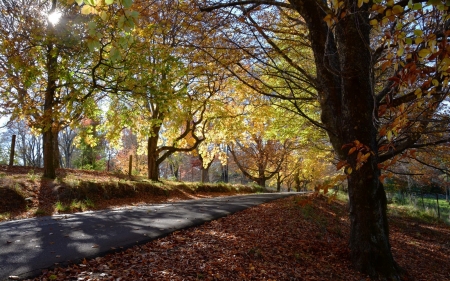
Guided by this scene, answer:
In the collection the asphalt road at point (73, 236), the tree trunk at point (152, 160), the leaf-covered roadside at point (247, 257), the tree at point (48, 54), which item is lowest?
→ the leaf-covered roadside at point (247, 257)

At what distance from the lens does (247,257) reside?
5180mm

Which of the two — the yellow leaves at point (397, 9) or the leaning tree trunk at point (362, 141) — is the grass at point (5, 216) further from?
the yellow leaves at point (397, 9)

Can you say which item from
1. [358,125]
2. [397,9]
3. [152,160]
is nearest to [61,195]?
[152,160]

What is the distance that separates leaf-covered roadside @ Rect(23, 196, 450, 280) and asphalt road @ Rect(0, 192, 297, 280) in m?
0.25

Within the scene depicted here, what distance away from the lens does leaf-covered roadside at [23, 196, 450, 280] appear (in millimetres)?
4062

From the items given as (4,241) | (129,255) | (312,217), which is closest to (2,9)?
(4,241)

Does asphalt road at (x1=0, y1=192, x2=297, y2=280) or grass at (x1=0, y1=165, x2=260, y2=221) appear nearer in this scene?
asphalt road at (x1=0, y1=192, x2=297, y2=280)

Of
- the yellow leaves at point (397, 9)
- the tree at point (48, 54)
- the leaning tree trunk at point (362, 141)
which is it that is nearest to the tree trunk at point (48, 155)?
the tree at point (48, 54)

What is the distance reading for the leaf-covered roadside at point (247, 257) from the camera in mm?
4062

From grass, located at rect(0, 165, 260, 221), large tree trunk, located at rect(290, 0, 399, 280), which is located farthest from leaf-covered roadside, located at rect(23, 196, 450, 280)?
grass, located at rect(0, 165, 260, 221)

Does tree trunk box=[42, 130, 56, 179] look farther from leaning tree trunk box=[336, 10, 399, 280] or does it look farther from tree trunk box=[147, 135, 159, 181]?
leaning tree trunk box=[336, 10, 399, 280]

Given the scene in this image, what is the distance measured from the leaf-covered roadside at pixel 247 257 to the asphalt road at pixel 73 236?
251mm

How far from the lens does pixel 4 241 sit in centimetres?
473

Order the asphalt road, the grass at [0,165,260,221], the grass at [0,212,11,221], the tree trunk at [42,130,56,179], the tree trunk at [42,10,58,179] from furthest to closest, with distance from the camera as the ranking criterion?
the tree trunk at [42,130,56,179] < the tree trunk at [42,10,58,179] < the grass at [0,165,260,221] < the grass at [0,212,11,221] < the asphalt road
